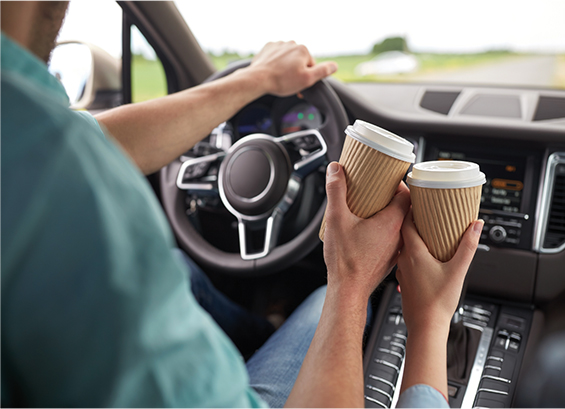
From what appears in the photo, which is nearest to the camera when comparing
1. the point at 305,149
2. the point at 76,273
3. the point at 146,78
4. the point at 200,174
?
the point at 76,273

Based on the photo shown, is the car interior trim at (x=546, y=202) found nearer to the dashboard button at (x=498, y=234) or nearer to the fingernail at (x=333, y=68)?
the dashboard button at (x=498, y=234)

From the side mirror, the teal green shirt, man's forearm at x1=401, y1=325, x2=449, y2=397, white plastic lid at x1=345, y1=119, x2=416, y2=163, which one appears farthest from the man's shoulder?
the side mirror

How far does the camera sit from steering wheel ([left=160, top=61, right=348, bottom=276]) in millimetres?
1214

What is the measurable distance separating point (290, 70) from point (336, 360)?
81 cm

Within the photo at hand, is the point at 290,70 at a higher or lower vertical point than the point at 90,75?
higher

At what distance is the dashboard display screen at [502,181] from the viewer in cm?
122

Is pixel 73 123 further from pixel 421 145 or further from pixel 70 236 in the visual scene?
pixel 421 145

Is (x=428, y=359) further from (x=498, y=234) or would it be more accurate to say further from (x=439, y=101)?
(x=439, y=101)

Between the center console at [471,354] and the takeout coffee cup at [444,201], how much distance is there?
0.39 meters

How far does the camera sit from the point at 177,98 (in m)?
1.21

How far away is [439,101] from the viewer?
1.44 meters

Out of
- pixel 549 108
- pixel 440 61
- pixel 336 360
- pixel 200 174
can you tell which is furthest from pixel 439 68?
pixel 336 360

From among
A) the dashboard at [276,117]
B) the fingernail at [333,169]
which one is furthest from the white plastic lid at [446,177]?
the dashboard at [276,117]

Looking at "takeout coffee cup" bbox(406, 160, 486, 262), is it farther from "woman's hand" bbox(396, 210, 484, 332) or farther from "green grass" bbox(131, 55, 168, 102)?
"green grass" bbox(131, 55, 168, 102)
